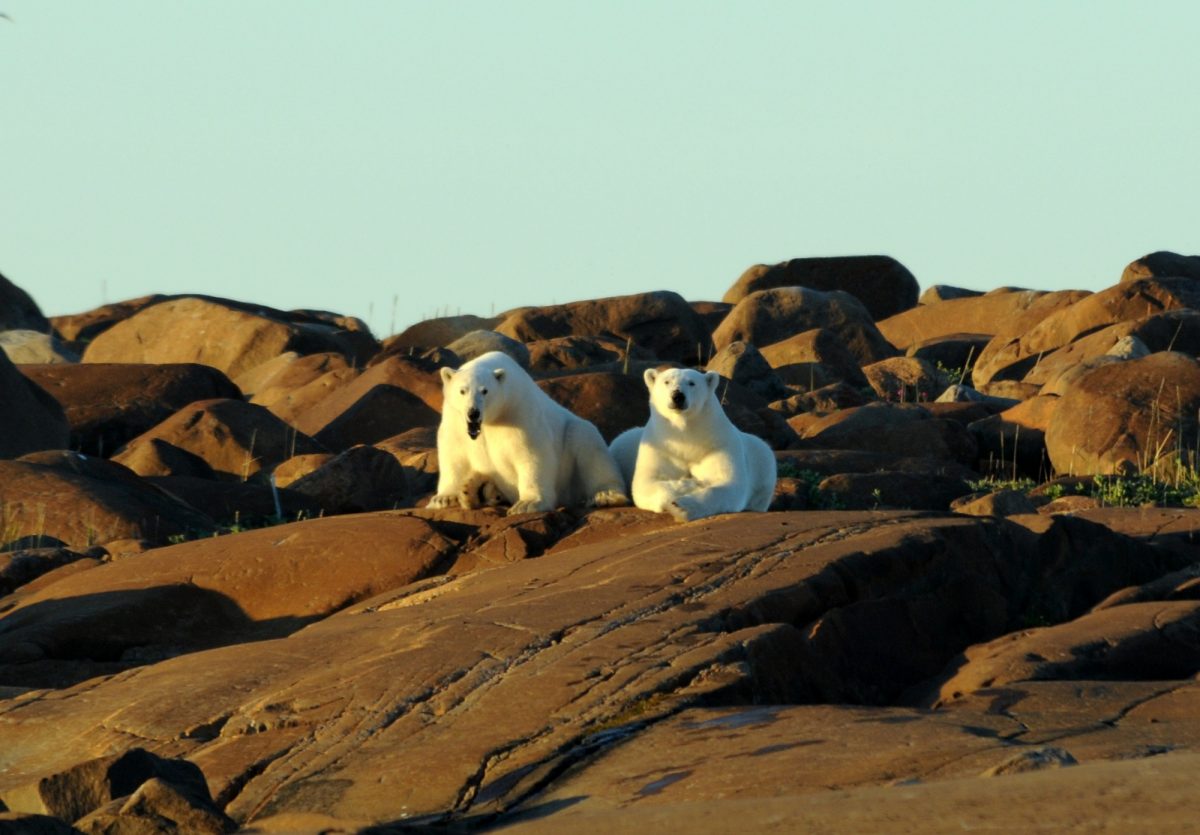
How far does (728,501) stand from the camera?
39.1 ft

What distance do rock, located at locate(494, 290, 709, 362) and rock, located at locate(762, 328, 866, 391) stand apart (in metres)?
3.52

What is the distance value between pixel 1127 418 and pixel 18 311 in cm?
2129

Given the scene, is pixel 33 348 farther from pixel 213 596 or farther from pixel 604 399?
pixel 213 596

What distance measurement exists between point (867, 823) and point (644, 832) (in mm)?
671

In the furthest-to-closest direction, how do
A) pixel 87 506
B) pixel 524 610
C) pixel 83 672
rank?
1. pixel 87 506
2. pixel 83 672
3. pixel 524 610

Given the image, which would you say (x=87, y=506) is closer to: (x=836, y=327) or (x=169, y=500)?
(x=169, y=500)

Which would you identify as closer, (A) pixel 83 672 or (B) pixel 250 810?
(B) pixel 250 810

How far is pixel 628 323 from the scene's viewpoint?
30.8 m

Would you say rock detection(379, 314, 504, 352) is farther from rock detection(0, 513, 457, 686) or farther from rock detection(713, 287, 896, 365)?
rock detection(0, 513, 457, 686)

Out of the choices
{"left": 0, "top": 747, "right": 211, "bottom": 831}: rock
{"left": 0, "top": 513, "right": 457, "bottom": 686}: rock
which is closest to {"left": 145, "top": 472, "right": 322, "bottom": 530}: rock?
{"left": 0, "top": 513, "right": 457, "bottom": 686}: rock

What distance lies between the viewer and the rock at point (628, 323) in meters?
30.2

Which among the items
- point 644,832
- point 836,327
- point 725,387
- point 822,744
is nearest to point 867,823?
point 644,832

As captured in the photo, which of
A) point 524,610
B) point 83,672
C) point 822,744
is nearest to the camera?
point 822,744

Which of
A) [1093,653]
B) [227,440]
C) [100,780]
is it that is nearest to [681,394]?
[1093,653]
